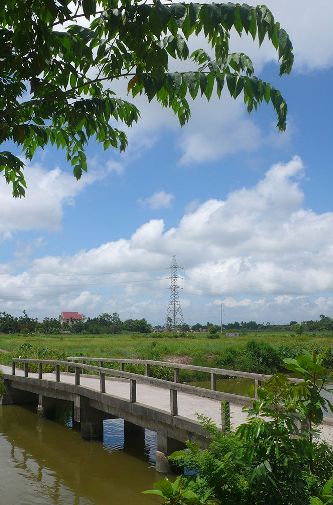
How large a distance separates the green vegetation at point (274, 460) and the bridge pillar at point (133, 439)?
975 centimetres

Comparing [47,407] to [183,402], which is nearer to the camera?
[183,402]

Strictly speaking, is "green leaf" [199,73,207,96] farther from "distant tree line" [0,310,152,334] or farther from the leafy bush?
"distant tree line" [0,310,152,334]

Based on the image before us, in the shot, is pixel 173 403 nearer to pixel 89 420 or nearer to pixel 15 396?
pixel 89 420

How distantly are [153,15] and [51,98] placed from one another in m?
1.35

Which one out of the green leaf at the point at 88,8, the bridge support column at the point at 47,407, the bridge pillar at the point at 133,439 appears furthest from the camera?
the bridge support column at the point at 47,407

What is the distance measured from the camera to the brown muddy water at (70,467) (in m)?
10.8

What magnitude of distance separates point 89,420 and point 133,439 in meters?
1.45

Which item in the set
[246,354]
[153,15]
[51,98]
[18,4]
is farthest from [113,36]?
[246,354]

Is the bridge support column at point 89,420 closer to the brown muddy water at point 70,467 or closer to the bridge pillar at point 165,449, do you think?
A: the brown muddy water at point 70,467

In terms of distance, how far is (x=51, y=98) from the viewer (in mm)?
4148

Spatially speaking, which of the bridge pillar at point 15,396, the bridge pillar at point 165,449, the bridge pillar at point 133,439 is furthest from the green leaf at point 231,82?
the bridge pillar at point 15,396

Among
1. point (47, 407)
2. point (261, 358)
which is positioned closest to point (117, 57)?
point (47, 407)

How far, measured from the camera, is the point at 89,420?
52.2 feet

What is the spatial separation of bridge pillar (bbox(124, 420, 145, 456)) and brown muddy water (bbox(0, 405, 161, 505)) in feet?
0.09
